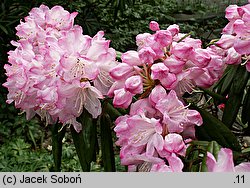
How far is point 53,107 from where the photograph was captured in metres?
0.88

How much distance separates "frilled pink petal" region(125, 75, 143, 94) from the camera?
32.0 inches

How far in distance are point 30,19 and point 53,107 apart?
0.25 m

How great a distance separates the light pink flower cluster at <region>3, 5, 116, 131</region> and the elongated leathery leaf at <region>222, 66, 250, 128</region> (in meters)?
0.27

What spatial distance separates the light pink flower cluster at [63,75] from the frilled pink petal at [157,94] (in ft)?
0.32

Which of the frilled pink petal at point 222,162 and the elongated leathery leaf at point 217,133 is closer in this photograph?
the frilled pink petal at point 222,162

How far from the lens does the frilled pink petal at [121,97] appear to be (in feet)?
2.72

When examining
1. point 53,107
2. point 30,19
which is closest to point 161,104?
point 53,107

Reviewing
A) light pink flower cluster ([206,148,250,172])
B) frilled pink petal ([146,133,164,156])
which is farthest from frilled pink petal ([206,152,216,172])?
frilled pink petal ([146,133,164,156])

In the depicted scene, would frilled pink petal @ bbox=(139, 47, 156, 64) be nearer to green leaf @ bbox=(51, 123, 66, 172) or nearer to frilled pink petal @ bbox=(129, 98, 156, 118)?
frilled pink petal @ bbox=(129, 98, 156, 118)

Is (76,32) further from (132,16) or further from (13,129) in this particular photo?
(132,16)

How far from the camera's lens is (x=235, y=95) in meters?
1.04

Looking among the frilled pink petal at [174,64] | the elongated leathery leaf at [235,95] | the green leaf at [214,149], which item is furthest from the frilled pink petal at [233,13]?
the green leaf at [214,149]

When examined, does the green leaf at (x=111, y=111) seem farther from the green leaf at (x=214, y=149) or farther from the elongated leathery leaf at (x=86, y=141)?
the green leaf at (x=214, y=149)

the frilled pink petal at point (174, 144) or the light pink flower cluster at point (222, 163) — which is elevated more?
the frilled pink petal at point (174, 144)
